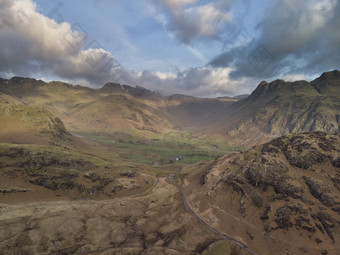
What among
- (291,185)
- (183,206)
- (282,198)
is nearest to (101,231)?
(183,206)

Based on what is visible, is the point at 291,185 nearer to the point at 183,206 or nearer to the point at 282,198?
the point at 282,198

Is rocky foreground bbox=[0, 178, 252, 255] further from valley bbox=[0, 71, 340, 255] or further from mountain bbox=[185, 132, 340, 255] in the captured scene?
mountain bbox=[185, 132, 340, 255]

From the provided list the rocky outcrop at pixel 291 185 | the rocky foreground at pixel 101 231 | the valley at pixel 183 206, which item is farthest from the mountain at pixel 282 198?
the rocky foreground at pixel 101 231

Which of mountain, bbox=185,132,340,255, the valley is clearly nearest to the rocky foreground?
the valley

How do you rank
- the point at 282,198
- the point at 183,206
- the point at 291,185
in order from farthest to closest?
1. the point at 183,206
2. the point at 291,185
3. the point at 282,198

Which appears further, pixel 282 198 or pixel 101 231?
pixel 282 198

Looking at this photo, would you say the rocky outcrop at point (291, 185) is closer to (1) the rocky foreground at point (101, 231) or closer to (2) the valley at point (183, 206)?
(2) the valley at point (183, 206)

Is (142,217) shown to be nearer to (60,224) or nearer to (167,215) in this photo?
(167,215)

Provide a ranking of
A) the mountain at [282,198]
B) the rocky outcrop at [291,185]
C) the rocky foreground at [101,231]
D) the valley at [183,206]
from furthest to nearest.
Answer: the rocky outcrop at [291,185], the mountain at [282,198], the valley at [183,206], the rocky foreground at [101,231]

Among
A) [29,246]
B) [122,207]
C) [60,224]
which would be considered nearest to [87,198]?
[122,207]
